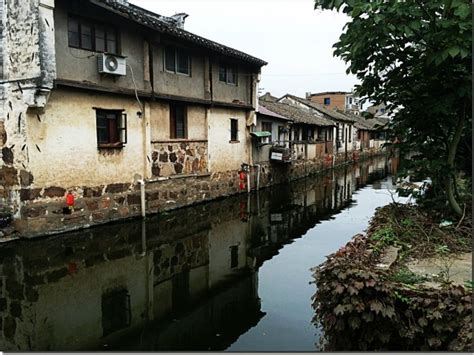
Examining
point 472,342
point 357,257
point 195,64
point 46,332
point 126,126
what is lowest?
point 46,332

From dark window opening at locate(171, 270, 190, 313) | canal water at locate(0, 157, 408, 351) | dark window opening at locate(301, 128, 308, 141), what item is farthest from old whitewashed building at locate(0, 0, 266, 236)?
dark window opening at locate(301, 128, 308, 141)

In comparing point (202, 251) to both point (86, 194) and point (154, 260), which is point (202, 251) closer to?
point (154, 260)

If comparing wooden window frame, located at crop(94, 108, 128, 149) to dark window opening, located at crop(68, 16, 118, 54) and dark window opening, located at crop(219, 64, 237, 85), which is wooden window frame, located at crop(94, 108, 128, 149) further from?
dark window opening, located at crop(219, 64, 237, 85)

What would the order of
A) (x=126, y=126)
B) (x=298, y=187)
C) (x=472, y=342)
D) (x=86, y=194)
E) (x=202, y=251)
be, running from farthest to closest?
(x=298, y=187), (x=126, y=126), (x=86, y=194), (x=202, y=251), (x=472, y=342)

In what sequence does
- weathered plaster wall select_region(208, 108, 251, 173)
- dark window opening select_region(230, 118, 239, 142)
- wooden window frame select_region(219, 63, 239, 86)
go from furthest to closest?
dark window opening select_region(230, 118, 239, 142) < wooden window frame select_region(219, 63, 239, 86) < weathered plaster wall select_region(208, 108, 251, 173)

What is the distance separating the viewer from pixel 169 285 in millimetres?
6898

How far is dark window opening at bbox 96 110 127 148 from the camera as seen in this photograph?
430 inches

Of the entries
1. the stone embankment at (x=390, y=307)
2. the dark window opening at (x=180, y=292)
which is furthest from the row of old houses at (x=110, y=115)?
the stone embankment at (x=390, y=307)

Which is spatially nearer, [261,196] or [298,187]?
[261,196]

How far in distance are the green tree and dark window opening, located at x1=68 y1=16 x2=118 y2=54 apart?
6.91 metres

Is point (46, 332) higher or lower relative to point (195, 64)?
lower

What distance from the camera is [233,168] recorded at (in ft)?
56.1

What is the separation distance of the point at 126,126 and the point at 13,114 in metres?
3.15

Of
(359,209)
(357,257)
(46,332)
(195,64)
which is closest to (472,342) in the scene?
(357,257)
